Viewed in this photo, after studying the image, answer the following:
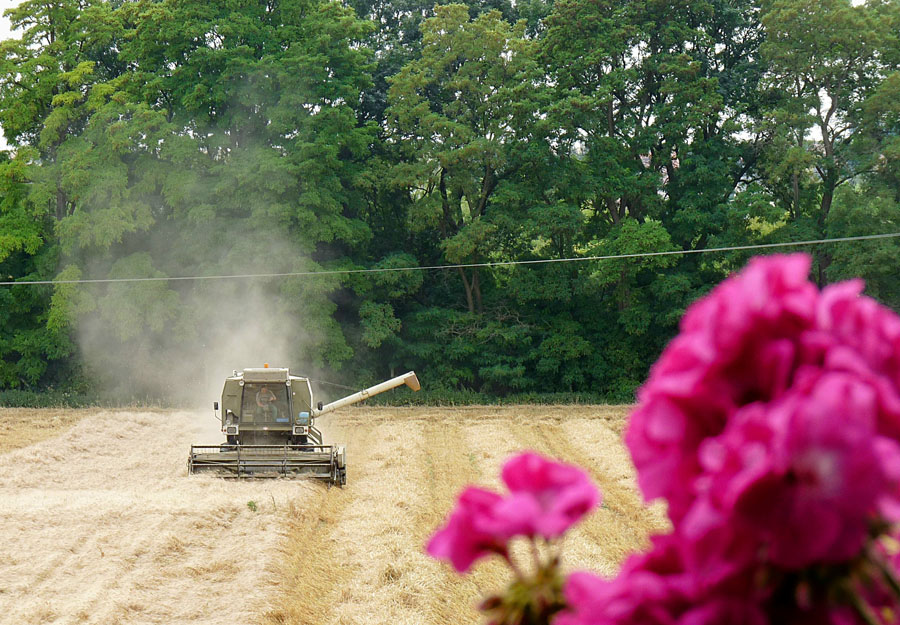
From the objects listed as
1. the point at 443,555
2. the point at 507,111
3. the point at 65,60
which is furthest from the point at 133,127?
the point at 443,555

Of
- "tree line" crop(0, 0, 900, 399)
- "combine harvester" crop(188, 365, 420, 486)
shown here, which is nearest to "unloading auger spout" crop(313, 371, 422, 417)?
"combine harvester" crop(188, 365, 420, 486)

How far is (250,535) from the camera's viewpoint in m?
12.1

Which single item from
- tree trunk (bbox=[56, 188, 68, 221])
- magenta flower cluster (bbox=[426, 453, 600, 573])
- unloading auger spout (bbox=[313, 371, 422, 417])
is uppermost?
tree trunk (bbox=[56, 188, 68, 221])

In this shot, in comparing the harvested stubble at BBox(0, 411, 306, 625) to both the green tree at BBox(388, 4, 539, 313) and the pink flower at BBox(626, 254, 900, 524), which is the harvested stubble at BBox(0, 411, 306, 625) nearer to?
the pink flower at BBox(626, 254, 900, 524)

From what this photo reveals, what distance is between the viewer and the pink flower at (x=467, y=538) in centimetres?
103

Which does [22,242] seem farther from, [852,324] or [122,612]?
[852,324]

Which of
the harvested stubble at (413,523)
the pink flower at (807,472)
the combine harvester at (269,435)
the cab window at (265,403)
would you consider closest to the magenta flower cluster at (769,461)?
the pink flower at (807,472)

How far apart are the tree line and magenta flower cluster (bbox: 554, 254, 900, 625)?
30899 mm

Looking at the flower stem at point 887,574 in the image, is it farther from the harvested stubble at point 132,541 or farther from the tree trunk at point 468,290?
the tree trunk at point 468,290

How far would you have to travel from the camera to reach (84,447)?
20.8 meters

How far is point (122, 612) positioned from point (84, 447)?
13223 mm

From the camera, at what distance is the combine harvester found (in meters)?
16.0

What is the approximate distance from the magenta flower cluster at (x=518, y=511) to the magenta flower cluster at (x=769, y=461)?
0.27 feet

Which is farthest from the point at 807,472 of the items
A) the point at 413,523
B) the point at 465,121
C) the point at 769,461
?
the point at 465,121
